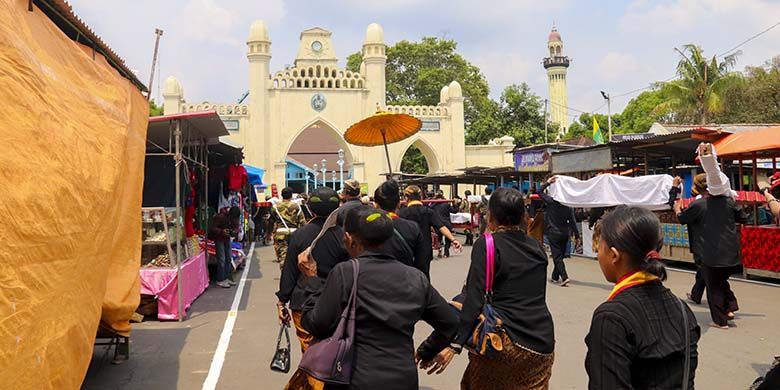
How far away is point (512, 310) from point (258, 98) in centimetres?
3603

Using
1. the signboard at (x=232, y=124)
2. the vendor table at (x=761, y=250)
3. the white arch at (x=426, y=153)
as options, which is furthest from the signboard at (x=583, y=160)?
the signboard at (x=232, y=124)

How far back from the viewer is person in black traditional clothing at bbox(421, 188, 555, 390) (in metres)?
3.50

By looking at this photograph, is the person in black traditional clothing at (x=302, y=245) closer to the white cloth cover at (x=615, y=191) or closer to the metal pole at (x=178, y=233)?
the metal pole at (x=178, y=233)

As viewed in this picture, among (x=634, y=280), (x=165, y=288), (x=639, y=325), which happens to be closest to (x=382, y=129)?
(x=165, y=288)

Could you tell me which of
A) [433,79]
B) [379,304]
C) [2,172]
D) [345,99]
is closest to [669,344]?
[379,304]

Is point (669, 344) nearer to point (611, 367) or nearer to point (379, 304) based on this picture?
point (611, 367)

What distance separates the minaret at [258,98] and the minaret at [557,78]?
202 ft

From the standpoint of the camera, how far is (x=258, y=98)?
125ft

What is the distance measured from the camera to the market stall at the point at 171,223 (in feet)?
28.4

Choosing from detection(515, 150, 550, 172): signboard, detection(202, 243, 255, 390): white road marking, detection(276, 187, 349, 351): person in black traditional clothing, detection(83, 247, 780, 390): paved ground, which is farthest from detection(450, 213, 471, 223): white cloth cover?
detection(276, 187, 349, 351): person in black traditional clothing

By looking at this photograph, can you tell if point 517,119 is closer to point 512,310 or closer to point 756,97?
point 756,97

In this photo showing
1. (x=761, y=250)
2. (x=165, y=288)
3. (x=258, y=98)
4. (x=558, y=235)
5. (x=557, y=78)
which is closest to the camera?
(x=165, y=288)

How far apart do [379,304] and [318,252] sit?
1438 mm

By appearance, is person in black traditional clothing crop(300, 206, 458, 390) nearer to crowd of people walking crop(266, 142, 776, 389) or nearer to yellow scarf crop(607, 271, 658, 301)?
crowd of people walking crop(266, 142, 776, 389)
